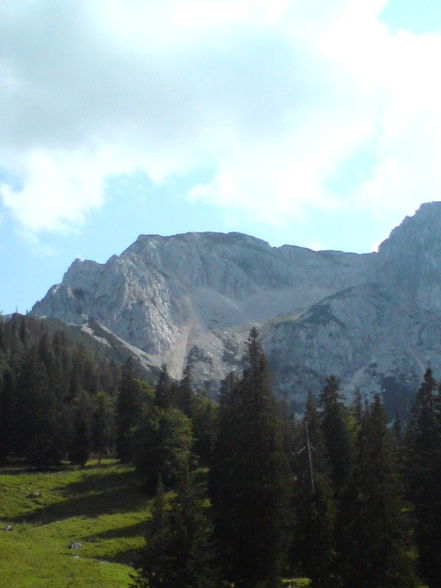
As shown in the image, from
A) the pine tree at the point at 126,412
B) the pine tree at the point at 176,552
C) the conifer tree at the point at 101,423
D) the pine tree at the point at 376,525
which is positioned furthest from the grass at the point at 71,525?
the pine tree at the point at 376,525

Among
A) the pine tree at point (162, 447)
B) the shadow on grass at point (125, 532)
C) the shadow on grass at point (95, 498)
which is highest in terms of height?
the pine tree at point (162, 447)

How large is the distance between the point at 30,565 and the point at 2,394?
60.6 metres

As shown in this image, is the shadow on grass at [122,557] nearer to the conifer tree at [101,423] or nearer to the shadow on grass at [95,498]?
the shadow on grass at [95,498]

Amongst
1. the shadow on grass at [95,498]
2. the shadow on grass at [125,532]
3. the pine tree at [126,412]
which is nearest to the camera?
the shadow on grass at [125,532]

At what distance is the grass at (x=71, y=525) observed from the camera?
4488 cm

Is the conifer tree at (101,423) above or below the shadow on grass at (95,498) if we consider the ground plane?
above

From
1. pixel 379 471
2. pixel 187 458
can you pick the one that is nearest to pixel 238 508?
pixel 379 471

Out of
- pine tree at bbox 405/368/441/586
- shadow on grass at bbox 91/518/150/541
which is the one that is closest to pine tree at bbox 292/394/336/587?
pine tree at bbox 405/368/441/586

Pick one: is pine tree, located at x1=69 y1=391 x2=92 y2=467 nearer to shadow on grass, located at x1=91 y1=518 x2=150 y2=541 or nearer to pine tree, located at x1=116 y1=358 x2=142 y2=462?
pine tree, located at x1=116 y1=358 x2=142 y2=462

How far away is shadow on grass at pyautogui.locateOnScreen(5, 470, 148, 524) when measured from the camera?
235ft

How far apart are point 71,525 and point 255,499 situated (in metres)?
27.5

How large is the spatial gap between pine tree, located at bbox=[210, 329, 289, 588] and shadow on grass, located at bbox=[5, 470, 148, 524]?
95.9 feet

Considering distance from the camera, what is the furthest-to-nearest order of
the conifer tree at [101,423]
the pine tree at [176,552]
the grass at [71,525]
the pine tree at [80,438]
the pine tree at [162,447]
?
the conifer tree at [101,423] → the pine tree at [80,438] → the pine tree at [162,447] → the grass at [71,525] → the pine tree at [176,552]

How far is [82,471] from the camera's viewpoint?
9219 cm
